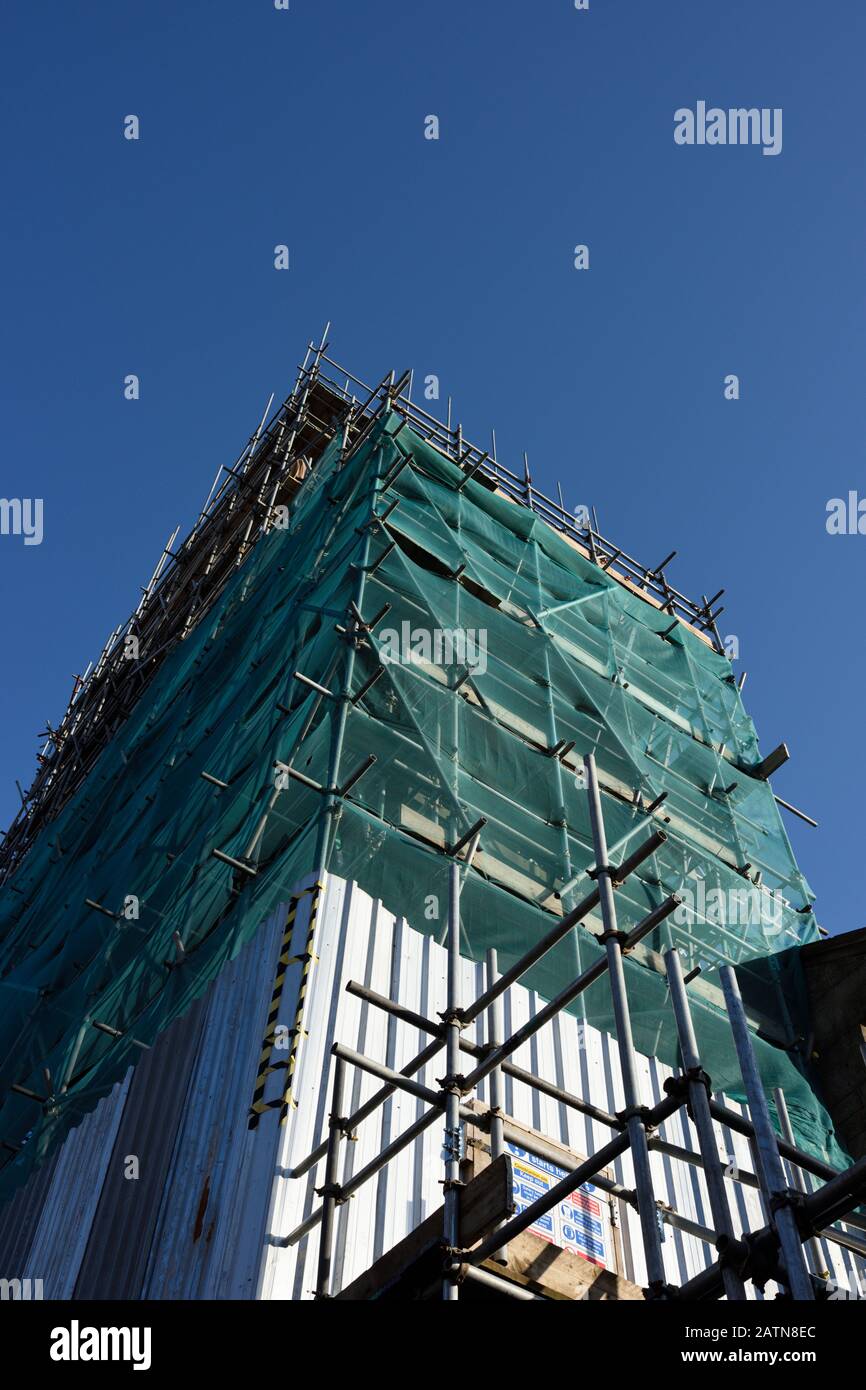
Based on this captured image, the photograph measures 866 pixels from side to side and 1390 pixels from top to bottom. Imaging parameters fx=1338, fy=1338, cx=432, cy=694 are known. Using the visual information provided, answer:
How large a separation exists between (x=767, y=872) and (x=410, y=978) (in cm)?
602

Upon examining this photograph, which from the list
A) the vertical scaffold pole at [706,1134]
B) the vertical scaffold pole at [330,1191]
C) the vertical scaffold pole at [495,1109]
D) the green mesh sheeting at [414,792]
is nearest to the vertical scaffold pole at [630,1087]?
the vertical scaffold pole at [706,1134]

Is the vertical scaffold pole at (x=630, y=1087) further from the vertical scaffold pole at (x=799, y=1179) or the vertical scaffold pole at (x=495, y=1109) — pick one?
the vertical scaffold pole at (x=799, y=1179)

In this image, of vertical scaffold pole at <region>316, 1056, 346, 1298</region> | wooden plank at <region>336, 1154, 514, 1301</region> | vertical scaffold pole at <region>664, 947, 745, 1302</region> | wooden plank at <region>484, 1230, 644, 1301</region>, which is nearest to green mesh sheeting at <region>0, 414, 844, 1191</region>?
vertical scaffold pole at <region>316, 1056, 346, 1298</region>

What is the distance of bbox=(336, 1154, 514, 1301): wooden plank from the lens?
575cm

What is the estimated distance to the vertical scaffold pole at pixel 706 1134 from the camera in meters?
4.93

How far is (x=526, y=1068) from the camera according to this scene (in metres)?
9.06

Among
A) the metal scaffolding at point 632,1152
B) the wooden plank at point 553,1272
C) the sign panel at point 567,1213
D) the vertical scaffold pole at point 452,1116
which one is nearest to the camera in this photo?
the metal scaffolding at point 632,1152

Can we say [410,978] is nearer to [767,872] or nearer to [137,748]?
[767,872]

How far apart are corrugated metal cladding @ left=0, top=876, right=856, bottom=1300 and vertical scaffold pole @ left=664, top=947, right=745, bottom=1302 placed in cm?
261

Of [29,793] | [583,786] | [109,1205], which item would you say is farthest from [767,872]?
[29,793]

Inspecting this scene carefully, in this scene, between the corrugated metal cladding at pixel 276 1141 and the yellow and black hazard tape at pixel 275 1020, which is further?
the yellow and black hazard tape at pixel 275 1020

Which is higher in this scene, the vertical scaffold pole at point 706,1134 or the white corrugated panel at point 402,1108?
the white corrugated panel at point 402,1108

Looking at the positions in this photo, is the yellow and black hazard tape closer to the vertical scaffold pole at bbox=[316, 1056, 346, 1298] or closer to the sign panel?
the vertical scaffold pole at bbox=[316, 1056, 346, 1298]
